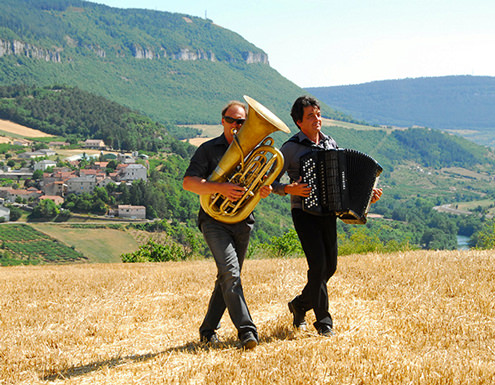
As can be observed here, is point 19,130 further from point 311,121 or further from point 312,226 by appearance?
point 312,226

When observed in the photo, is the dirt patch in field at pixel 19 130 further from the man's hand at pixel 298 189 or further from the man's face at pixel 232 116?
the man's hand at pixel 298 189

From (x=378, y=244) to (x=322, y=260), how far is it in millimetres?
17780

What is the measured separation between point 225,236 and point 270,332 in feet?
4.01

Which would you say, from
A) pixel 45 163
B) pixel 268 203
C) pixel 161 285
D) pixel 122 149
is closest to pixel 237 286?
pixel 161 285

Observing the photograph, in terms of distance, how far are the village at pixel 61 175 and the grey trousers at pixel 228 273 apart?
100 metres

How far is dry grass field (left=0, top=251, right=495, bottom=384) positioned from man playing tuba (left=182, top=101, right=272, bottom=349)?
244mm

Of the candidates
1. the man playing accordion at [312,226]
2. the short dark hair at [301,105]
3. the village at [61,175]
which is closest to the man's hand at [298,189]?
the man playing accordion at [312,226]

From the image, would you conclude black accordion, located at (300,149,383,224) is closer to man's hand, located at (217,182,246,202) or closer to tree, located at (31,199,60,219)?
man's hand, located at (217,182,246,202)

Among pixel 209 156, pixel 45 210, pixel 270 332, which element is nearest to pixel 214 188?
pixel 209 156

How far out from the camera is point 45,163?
126 m

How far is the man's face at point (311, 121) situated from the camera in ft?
18.3

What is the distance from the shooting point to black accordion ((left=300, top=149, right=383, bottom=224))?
5352 millimetres

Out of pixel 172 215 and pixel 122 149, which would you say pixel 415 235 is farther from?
pixel 122 149

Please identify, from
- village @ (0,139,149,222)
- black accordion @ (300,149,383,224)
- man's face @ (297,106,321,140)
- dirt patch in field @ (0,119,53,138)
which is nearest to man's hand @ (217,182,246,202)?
black accordion @ (300,149,383,224)
